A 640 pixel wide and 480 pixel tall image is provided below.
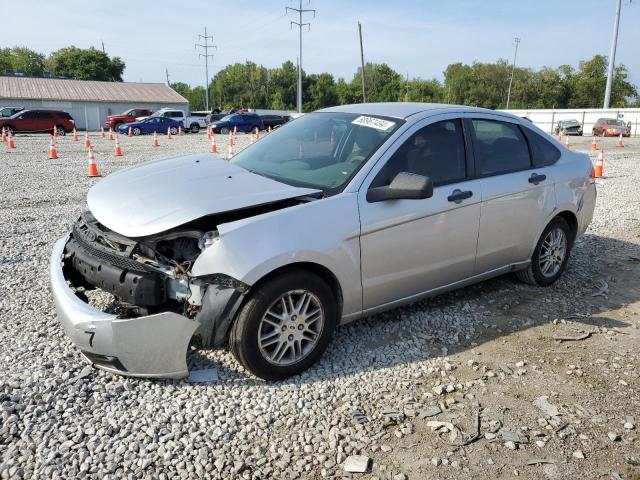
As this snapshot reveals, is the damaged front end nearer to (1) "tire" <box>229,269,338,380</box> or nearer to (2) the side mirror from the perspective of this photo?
(1) "tire" <box>229,269,338,380</box>

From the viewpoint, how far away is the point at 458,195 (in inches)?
165

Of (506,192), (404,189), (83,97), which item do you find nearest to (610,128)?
(506,192)

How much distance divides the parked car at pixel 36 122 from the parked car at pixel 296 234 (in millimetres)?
30969

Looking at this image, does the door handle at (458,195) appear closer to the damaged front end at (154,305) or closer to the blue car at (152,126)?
the damaged front end at (154,305)

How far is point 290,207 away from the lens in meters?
3.42

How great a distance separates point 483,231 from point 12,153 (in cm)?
1898

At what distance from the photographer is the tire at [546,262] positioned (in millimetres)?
5133

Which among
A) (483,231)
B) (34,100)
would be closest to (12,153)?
(483,231)

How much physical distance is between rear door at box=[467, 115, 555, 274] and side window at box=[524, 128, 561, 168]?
0.06m

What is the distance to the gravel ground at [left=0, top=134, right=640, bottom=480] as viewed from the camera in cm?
278

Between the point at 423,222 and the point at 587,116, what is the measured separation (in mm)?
53826

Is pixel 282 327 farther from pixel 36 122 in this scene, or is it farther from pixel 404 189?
pixel 36 122

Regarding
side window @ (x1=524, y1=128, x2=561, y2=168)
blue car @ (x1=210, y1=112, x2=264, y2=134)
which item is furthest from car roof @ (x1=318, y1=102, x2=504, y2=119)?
blue car @ (x1=210, y1=112, x2=264, y2=134)

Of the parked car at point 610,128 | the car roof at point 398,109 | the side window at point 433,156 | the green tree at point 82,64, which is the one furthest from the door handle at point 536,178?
the green tree at point 82,64
